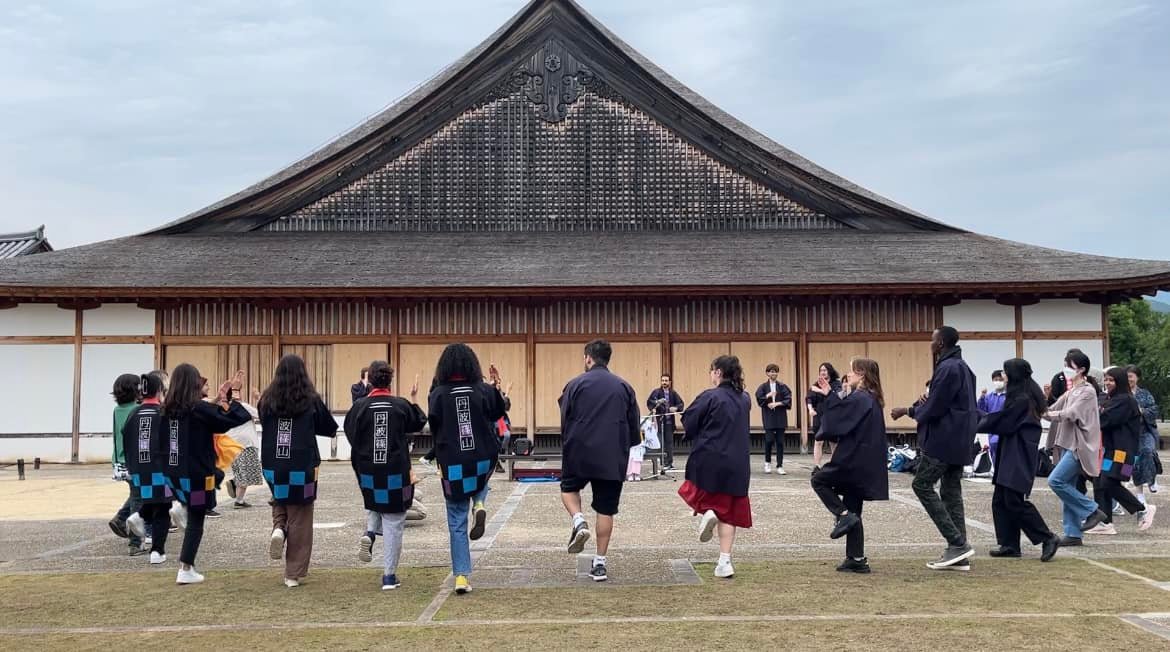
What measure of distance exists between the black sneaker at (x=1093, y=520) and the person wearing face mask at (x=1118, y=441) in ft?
0.36

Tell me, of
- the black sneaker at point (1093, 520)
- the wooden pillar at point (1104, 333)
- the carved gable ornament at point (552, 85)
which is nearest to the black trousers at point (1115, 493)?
the black sneaker at point (1093, 520)

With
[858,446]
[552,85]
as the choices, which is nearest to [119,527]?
[858,446]

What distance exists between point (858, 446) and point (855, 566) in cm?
87

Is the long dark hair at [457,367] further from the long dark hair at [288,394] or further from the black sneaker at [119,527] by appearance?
the black sneaker at [119,527]

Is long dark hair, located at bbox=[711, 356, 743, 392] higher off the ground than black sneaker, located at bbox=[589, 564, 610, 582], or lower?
higher

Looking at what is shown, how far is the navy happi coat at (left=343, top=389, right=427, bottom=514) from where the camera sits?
6.57m

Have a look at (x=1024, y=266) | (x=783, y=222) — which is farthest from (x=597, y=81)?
(x=1024, y=266)

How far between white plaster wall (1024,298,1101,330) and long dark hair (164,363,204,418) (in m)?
16.1

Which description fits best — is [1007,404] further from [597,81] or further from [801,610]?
[597,81]

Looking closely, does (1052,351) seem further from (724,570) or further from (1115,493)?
(724,570)

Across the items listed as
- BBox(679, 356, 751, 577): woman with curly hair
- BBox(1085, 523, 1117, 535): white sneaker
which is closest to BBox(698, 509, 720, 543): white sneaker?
BBox(679, 356, 751, 577): woman with curly hair

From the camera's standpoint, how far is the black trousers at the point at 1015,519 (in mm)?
7363

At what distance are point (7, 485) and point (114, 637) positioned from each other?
11277 mm

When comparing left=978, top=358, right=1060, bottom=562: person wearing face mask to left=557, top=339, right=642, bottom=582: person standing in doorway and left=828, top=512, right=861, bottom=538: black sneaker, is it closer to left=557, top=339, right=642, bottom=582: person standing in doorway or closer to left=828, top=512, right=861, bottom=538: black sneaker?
left=828, top=512, right=861, bottom=538: black sneaker
